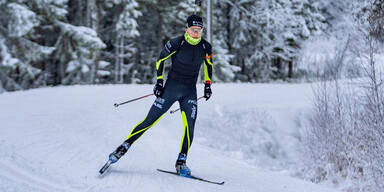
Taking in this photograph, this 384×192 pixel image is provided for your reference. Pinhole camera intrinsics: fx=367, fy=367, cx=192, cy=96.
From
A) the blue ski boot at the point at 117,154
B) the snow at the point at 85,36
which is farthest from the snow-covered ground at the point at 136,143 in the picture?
the snow at the point at 85,36

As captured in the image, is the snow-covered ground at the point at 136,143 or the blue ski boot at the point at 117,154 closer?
the snow-covered ground at the point at 136,143

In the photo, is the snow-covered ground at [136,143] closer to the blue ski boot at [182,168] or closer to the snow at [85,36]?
the blue ski boot at [182,168]

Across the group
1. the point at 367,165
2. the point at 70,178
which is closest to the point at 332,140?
the point at 367,165

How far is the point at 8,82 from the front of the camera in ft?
A: 60.2

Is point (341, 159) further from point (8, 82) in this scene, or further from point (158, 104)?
point (8, 82)

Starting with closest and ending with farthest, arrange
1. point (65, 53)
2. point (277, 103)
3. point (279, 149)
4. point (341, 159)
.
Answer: point (341, 159) → point (279, 149) → point (277, 103) → point (65, 53)

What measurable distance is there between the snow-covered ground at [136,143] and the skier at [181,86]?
0.51m

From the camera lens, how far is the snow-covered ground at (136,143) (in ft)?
15.0

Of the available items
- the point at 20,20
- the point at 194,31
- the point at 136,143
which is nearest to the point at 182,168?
the point at 194,31

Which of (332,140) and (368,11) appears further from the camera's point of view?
(332,140)

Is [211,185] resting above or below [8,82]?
below

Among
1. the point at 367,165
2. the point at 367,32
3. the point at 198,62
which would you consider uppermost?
the point at 367,32

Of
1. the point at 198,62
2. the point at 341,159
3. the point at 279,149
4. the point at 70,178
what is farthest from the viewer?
the point at 279,149

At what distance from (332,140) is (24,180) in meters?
6.34
